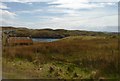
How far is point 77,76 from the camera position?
16562 millimetres

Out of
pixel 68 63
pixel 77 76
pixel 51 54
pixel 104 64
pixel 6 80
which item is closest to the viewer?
pixel 6 80

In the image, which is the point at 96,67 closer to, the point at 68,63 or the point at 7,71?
the point at 68,63

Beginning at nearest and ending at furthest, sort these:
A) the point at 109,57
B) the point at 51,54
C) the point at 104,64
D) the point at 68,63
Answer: the point at 104,64 → the point at 109,57 → the point at 68,63 → the point at 51,54

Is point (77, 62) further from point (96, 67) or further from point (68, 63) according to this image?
point (96, 67)

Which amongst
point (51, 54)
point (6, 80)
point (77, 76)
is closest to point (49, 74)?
point (77, 76)

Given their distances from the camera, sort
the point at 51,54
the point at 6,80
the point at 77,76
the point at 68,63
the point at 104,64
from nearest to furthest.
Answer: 1. the point at 6,80
2. the point at 77,76
3. the point at 104,64
4. the point at 68,63
5. the point at 51,54

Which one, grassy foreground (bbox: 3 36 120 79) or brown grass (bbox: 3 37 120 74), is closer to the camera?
grassy foreground (bbox: 3 36 120 79)

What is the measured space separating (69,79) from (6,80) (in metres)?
3.41

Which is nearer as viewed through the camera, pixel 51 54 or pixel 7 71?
pixel 7 71

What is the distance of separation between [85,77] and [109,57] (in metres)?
3.70

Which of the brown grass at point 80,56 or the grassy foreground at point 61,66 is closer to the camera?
the grassy foreground at point 61,66

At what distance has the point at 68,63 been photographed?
20438 millimetres

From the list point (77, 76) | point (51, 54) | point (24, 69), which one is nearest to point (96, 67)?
point (77, 76)

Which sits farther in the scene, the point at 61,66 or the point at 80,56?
the point at 80,56
